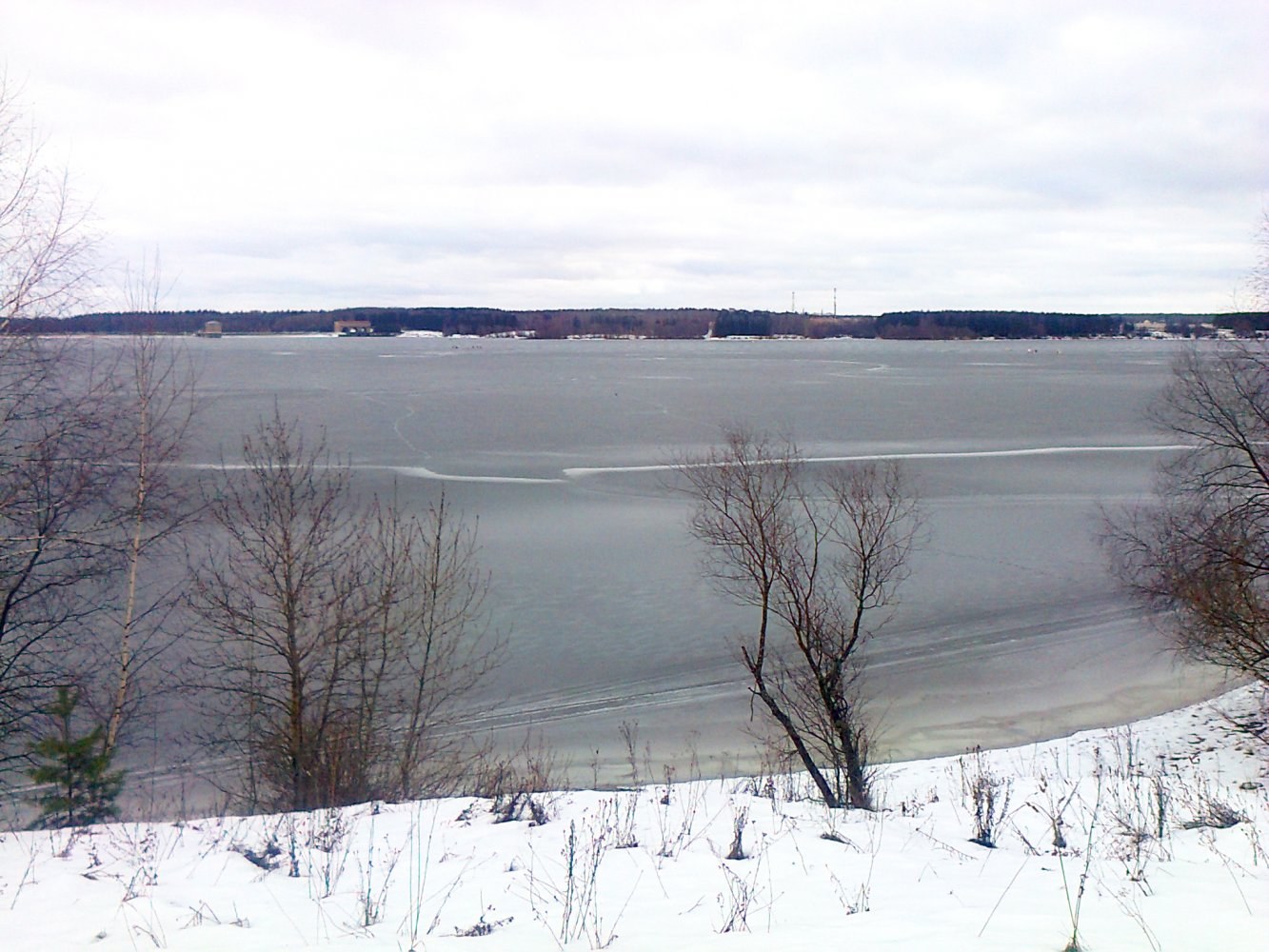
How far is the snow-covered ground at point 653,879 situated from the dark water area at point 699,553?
5.25 meters

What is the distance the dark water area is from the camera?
12469mm

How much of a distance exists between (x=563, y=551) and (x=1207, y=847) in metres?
15.4

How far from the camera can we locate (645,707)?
40.7 ft

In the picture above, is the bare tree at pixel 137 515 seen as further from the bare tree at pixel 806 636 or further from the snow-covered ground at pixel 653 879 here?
the bare tree at pixel 806 636

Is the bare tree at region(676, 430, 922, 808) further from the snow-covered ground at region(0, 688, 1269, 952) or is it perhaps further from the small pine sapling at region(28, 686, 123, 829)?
the small pine sapling at region(28, 686, 123, 829)

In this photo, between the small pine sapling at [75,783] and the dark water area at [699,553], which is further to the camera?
the dark water area at [699,553]

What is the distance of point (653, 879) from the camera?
4148 millimetres

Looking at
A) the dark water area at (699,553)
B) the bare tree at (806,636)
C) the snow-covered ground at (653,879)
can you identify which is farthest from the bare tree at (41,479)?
the bare tree at (806,636)

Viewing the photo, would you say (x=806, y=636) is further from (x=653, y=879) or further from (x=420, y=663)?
(x=653, y=879)

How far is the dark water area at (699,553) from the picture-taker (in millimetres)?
12469

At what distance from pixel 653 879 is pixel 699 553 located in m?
15.1

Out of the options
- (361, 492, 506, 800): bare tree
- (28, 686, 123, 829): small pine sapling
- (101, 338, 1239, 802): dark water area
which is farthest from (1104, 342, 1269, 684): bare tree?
(28, 686, 123, 829): small pine sapling

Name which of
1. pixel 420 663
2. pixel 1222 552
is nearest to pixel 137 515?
pixel 420 663

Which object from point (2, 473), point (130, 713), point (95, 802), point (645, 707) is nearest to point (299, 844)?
point (95, 802)
